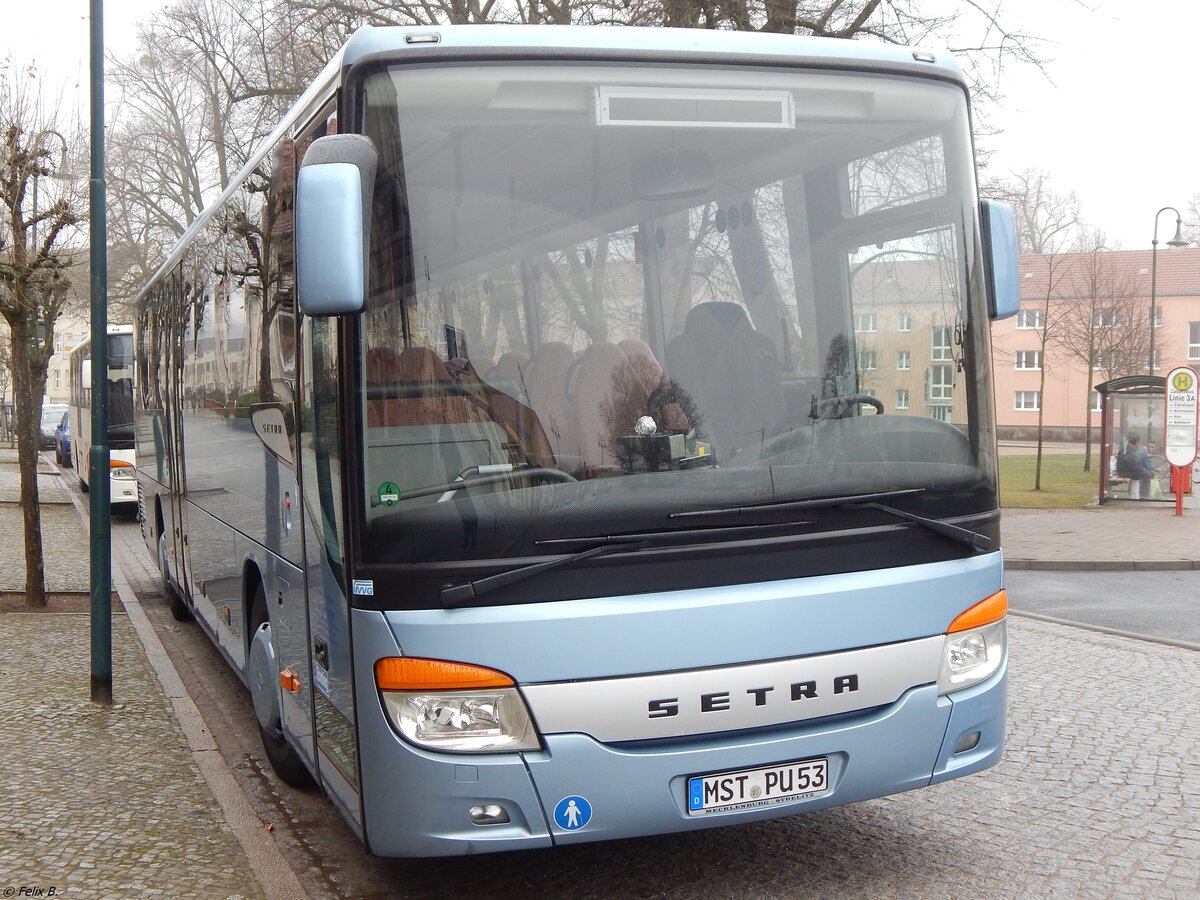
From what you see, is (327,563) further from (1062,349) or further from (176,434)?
(1062,349)

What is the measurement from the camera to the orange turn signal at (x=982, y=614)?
445 cm

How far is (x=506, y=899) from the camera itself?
4.67 metres

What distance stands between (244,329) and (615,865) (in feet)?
9.94

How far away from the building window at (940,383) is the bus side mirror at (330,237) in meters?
2.02

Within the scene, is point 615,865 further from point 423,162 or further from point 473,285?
point 423,162

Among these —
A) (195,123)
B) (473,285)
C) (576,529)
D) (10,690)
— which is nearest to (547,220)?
(473,285)

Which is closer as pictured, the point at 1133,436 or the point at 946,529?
the point at 946,529

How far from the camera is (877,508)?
13.9 ft

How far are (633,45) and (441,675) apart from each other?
6.98 feet

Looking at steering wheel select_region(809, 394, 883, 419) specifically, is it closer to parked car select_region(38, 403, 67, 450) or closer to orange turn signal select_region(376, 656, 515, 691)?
orange turn signal select_region(376, 656, 515, 691)

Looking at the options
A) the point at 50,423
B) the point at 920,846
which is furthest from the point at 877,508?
the point at 50,423

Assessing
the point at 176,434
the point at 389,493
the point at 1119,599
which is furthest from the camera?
the point at 1119,599

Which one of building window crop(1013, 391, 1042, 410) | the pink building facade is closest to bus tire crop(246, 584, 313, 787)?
the pink building facade

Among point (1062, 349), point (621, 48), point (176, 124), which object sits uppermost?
point (176, 124)
